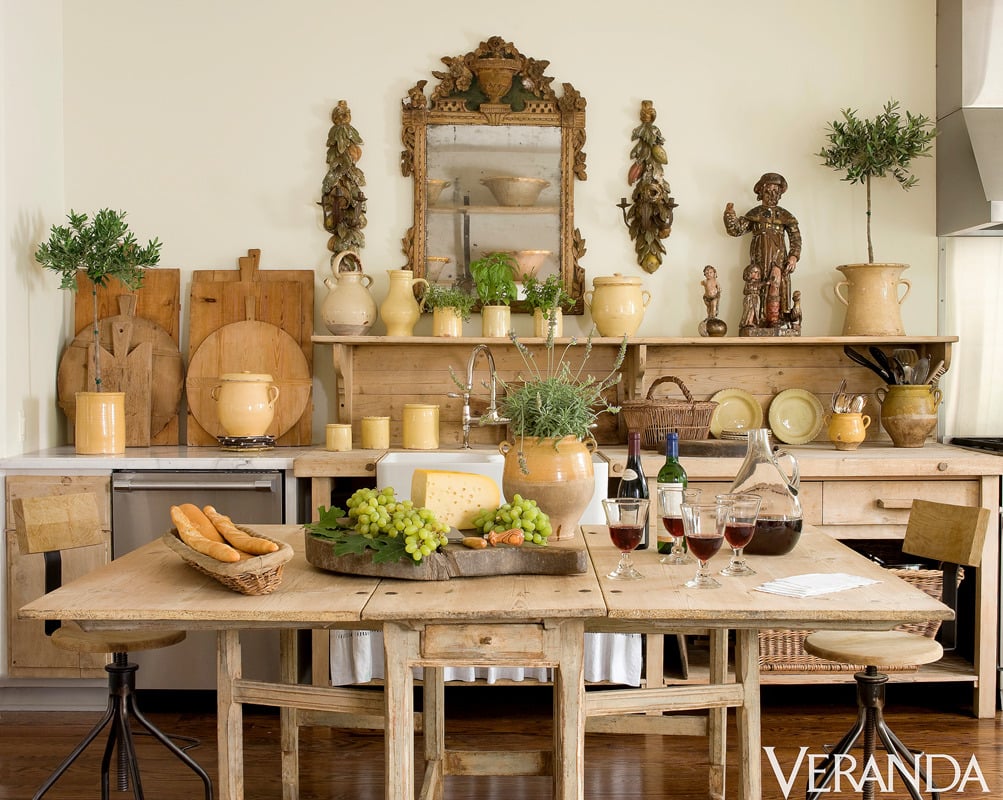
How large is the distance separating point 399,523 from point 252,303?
90.9 inches

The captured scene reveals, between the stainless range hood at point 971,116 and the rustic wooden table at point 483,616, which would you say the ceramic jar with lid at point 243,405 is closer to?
the rustic wooden table at point 483,616

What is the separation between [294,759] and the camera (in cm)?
279

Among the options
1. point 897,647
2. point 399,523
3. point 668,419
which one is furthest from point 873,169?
point 399,523

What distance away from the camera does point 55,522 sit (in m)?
2.76

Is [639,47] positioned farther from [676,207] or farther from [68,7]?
[68,7]

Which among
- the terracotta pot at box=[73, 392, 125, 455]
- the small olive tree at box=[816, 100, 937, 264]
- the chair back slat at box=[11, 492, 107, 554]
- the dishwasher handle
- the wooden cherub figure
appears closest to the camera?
the chair back slat at box=[11, 492, 107, 554]

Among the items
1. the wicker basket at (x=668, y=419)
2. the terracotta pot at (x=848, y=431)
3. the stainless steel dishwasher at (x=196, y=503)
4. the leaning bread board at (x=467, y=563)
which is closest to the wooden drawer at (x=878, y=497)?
the terracotta pot at (x=848, y=431)

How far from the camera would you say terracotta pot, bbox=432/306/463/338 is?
3951mm

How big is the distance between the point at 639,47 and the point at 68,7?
7.53 ft

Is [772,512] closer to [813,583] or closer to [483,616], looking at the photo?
[813,583]

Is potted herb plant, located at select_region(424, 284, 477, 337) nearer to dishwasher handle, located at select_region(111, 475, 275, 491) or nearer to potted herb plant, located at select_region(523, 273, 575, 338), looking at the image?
potted herb plant, located at select_region(523, 273, 575, 338)

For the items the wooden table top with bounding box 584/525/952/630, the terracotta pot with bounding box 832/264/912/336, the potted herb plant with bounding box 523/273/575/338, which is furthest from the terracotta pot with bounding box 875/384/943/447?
the wooden table top with bounding box 584/525/952/630

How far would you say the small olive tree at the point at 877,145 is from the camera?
395 centimetres

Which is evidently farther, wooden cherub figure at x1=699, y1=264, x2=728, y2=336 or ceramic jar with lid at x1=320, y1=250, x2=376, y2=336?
wooden cherub figure at x1=699, y1=264, x2=728, y2=336
